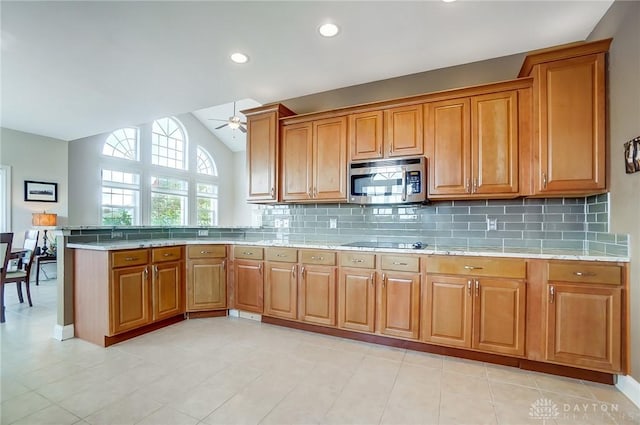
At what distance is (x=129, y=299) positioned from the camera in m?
2.78

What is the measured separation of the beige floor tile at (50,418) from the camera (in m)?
1.66

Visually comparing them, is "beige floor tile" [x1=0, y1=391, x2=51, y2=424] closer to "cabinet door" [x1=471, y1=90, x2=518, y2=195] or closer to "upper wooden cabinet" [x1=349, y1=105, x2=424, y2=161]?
"upper wooden cabinet" [x1=349, y1=105, x2=424, y2=161]

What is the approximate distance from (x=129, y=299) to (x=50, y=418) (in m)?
1.17

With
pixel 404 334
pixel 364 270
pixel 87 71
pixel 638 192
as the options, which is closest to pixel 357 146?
pixel 364 270

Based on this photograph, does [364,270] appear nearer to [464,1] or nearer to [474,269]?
[474,269]

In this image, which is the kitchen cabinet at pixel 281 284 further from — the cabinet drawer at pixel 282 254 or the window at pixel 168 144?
the window at pixel 168 144

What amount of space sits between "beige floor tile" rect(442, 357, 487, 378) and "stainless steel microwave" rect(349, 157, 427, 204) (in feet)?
4.53

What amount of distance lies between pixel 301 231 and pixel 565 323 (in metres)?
2.63

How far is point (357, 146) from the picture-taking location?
3088 millimetres

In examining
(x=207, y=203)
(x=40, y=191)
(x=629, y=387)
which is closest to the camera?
(x=629, y=387)

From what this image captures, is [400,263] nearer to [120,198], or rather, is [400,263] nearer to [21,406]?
[21,406]

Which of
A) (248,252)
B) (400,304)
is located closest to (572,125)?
(400,304)

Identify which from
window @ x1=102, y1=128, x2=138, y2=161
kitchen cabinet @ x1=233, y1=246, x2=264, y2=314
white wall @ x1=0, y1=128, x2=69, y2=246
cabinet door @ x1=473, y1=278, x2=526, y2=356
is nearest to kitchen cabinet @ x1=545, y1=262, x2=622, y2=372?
cabinet door @ x1=473, y1=278, x2=526, y2=356

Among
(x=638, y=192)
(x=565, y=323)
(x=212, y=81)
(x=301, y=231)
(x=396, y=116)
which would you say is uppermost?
(x=212, y=81)
